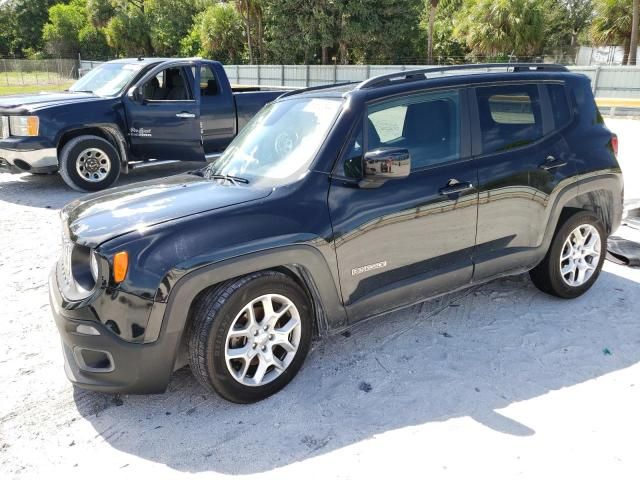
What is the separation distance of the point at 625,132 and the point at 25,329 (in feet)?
51.1

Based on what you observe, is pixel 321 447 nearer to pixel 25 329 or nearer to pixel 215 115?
pixel 25 329

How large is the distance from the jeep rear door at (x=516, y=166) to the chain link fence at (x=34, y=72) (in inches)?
1650

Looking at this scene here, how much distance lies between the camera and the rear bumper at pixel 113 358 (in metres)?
2.89

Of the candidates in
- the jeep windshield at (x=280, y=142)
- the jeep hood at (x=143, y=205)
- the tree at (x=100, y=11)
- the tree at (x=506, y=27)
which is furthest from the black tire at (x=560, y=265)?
the tree at (x=100, y=11)

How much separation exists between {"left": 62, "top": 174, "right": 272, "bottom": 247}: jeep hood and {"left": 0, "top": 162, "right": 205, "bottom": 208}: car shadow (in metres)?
4.58

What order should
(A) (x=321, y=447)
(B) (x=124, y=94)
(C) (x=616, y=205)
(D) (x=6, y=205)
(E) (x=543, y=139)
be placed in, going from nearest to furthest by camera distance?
(A) (x=321, y=447), (E) (x=543, y=139), (C) (x=616, y=205), (D) (x=6, y=205), (B) (x=124, y=94)

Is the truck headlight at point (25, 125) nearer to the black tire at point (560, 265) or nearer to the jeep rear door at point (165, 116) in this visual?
the jeep rear door at point (165, 116)

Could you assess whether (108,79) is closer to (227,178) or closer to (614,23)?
(227,178)

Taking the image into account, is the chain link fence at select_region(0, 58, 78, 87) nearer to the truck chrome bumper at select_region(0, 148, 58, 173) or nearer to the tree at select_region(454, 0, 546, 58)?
the tree at select_region(454, 0, 546, 58)

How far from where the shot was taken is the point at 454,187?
3750 mm

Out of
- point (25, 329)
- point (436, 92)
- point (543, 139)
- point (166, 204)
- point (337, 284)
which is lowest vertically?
point (25, 329)

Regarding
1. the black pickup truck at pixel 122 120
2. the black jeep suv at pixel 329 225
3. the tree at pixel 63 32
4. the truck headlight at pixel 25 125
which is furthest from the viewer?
the tree at pixel 63 32

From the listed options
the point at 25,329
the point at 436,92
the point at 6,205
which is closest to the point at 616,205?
the point at 436,92

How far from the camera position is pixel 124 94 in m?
8.39
